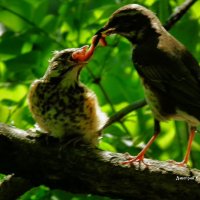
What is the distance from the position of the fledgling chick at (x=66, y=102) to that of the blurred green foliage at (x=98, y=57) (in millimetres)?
331

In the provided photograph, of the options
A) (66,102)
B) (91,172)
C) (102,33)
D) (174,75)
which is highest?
(102,33)

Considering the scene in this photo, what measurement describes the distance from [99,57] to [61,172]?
5.24 feet

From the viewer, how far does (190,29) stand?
18.3 feet

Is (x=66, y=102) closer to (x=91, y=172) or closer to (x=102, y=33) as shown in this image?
(x=102, y=33)

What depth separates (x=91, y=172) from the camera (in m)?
4.21

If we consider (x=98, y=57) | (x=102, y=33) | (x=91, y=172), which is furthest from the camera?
(x=98, y=57)

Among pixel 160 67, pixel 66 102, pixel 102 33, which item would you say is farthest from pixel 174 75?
pixel 66 102

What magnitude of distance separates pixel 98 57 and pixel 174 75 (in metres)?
0.91

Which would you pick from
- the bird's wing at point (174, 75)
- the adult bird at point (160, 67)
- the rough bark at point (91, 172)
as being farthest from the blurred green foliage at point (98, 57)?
the rough bark at point (91, 172)

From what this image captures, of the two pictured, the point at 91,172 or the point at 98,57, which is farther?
the point at 98,57

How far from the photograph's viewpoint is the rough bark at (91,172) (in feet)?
13.6

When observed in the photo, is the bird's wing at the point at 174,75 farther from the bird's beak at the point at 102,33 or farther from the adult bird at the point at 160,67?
the bird's beak at the point at 102,33

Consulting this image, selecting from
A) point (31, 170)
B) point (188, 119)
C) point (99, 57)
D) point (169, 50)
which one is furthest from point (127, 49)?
point (31, 170)

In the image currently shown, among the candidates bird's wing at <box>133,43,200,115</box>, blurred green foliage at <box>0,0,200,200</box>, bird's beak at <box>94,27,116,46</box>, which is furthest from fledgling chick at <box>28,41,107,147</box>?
bird's wing at <box>133,43,200,115</box>
